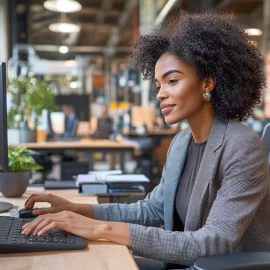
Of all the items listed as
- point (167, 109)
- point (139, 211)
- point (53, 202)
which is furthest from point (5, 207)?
point (167, 109)

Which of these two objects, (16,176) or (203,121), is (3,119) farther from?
(203,121)

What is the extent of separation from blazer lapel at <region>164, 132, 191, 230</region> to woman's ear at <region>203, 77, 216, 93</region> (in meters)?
0.24

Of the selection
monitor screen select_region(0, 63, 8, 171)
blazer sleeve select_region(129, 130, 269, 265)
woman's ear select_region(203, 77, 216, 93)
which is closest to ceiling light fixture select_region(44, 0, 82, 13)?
monitor screen select_region(0, 63, 8, 171)

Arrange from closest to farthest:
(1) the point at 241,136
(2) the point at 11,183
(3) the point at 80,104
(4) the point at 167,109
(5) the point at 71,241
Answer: (5) the point at 71,241, (1) the point at 241,136, (4) the point at 167,109, (2) the point at 11,183, (3) the point at 80,104

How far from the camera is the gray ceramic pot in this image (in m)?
2.15

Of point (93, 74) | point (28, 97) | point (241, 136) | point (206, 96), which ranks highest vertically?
point (93, 74)

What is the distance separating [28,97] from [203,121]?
11.5ft

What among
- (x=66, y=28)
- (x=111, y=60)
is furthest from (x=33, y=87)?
→ (x=111, y=60)

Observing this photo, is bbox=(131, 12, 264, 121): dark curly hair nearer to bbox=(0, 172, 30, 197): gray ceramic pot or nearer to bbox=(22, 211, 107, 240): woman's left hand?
bbox=(22, 211, 107, 240): woman's left hand

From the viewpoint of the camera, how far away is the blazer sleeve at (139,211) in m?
1.77

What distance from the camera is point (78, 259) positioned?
46.7 inches

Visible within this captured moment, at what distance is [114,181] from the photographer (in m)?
2.48

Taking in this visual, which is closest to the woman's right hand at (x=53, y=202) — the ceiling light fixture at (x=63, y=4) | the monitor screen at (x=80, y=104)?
the monitor screen at (x=80, y=104)

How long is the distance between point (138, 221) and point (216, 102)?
531 millimetres
